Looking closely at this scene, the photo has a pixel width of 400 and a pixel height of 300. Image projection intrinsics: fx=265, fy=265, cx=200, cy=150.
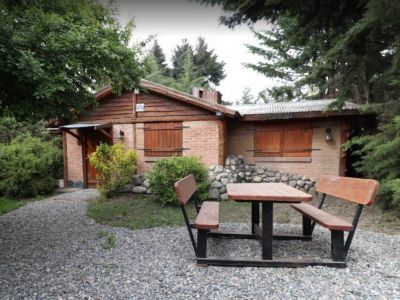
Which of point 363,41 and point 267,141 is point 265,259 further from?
point 267,141

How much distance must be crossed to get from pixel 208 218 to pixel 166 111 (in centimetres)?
615

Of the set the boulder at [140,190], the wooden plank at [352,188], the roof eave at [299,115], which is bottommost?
the boulder at [140,190]

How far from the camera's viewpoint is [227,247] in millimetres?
3818

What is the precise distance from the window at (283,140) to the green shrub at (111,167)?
4562 millimetres

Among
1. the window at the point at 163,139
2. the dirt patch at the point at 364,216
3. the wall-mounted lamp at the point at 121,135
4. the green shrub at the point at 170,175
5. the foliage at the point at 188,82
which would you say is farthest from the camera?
the foliage at the point at 188,82

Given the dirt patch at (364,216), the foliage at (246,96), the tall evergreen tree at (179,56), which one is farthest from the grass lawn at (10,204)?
the foliage at (246,96)

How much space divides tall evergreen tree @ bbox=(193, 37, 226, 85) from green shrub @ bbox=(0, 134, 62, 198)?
71.1ft

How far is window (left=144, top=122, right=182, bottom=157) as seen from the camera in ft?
29.2

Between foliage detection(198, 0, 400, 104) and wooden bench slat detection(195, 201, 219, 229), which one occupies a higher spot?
foliage detection(198, 0, 400, 104)

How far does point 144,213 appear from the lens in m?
6.24

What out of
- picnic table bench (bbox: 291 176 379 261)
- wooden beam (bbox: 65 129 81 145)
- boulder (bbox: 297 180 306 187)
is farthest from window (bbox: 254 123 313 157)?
wooden beam (bbox: 65 129 81 145)

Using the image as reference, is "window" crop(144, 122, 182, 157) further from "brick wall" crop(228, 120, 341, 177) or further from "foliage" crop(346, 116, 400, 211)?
"foliage" crop(346, 116, 400, 211)

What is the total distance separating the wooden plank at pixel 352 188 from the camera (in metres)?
2.91

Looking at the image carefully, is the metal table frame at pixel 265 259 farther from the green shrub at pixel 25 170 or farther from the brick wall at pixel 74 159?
the brick wall at pixel 74 159
